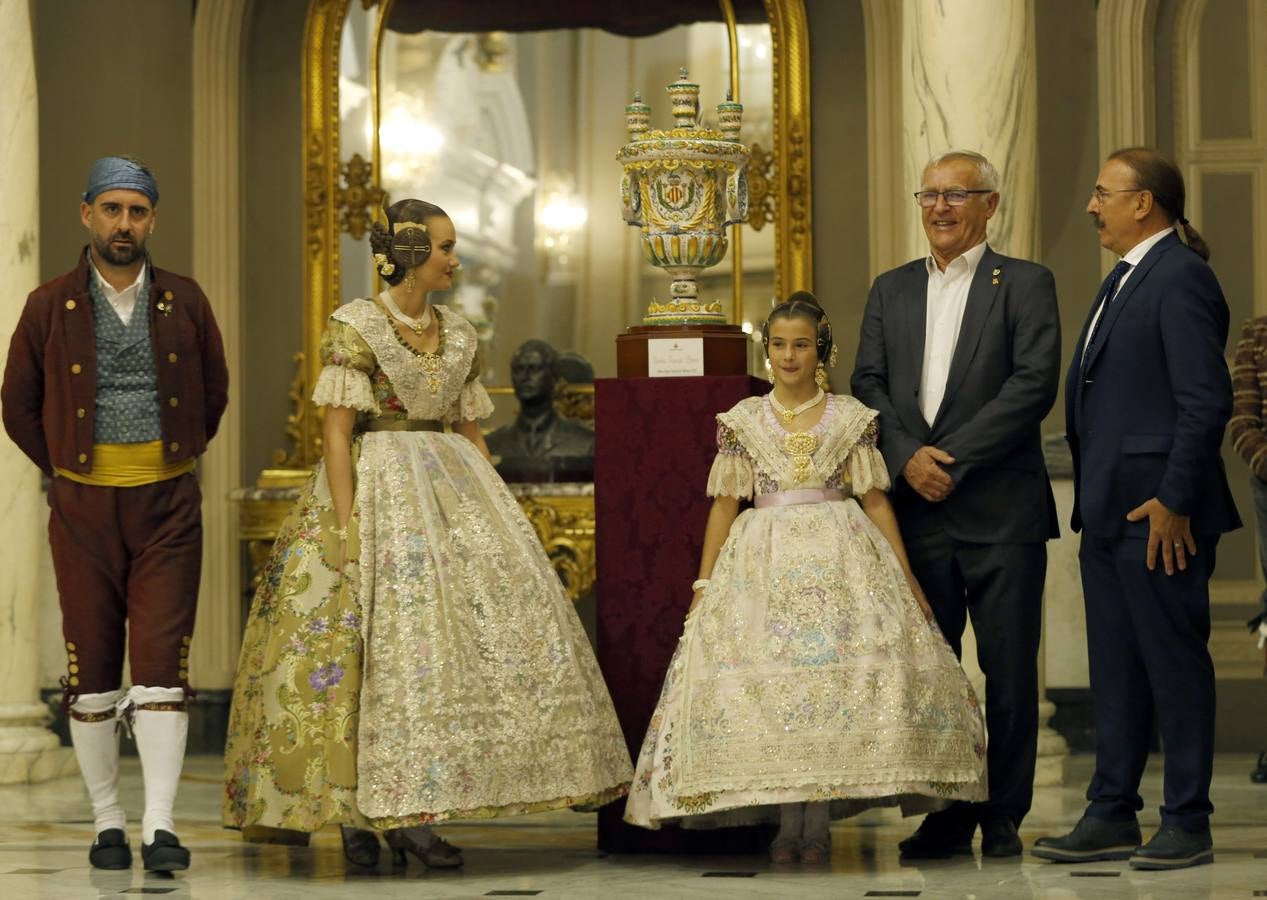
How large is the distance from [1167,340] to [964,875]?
4.39ft

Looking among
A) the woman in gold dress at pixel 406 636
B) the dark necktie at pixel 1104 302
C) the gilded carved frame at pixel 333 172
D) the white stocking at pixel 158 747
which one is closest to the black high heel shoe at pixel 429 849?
the woman in gold dress at pixel 406 636

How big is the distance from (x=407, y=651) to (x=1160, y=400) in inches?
74.3

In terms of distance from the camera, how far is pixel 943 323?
17.2 feet

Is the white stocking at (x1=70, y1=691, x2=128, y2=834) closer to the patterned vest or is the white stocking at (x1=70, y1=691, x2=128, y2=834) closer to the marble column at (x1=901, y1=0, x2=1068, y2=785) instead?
the patterned vest

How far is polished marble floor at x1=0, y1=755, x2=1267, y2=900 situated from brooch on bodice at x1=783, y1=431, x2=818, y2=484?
3.14 ft

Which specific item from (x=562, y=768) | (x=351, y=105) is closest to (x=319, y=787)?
(x=562, y=768)

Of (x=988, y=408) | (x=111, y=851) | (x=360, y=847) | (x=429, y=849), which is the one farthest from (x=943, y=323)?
(x=111, y=851)

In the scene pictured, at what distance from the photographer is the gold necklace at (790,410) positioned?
5.23 m

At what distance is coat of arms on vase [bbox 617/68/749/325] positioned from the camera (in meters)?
5.63

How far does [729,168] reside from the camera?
5.71 metres

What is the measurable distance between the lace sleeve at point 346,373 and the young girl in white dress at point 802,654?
0.89m

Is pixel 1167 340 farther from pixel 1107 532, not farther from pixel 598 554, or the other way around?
pixel 598 554

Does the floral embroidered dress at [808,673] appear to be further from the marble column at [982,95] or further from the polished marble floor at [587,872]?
the marble column at [982,95]

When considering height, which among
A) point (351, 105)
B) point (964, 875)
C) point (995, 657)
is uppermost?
point (351, 105)
